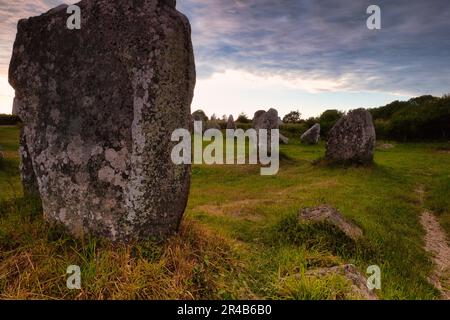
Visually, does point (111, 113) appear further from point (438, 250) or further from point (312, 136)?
point (312, 136)

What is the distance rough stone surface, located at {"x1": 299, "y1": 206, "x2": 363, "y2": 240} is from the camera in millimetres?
7699

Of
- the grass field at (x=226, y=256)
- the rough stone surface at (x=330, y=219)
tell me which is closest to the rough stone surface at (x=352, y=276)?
the grass field at (x=226, y=256)

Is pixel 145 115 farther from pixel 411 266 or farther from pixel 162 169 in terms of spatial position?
pixel 411 266

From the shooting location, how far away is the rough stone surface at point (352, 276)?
15.5 feet

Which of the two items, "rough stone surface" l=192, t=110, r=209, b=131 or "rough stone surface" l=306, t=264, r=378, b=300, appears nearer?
"rough stone surface" l=306, t=264, r=378, b=300

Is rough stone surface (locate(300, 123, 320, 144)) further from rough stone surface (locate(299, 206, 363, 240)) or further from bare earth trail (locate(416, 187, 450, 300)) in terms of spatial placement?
rough stone surface (locate(299, 206, 363, 240))

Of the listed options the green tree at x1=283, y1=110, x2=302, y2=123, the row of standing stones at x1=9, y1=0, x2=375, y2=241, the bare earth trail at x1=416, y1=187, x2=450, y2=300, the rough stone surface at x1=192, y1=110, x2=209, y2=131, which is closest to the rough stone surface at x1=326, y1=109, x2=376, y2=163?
the bare earth trail at x1=416, y1=187, x2=450, y2=300

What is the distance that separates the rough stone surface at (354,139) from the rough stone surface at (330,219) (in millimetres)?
10558

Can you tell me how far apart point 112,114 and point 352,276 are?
3.89 meters

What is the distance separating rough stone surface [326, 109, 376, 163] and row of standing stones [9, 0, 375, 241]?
561 inches

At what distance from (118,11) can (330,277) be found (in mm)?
4478

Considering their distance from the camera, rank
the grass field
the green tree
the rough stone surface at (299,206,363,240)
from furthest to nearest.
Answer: the green tree, the rough stone surface at (299,206,363,240), the grass field

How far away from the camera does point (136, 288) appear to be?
4.52 meters

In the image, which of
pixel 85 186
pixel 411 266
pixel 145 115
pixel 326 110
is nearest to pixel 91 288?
pixel 85 186
